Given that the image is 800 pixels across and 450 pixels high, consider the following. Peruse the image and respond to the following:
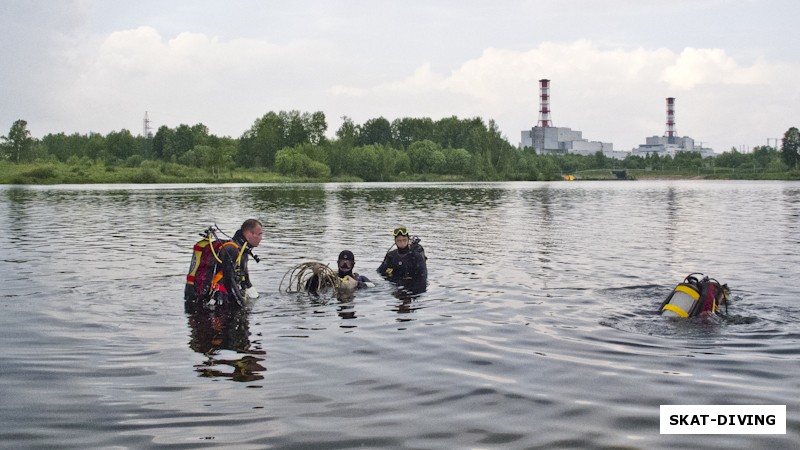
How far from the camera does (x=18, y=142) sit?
15000 centimetres

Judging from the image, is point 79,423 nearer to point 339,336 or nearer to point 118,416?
point 118,416

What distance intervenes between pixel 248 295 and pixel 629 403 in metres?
8.13

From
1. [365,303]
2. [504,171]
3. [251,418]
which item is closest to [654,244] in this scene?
[365,303]

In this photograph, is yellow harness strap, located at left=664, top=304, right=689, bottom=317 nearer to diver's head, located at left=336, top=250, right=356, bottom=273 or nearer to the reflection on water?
diver's head, located at left=336, top=250, right=356, bottom=273

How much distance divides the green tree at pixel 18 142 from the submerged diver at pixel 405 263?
6062 inches

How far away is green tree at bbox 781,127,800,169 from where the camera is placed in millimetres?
182375

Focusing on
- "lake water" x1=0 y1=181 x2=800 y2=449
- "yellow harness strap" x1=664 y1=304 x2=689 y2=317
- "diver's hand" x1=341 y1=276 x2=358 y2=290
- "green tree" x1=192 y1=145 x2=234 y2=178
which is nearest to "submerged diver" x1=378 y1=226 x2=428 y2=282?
"lake water" x1=0 y1=181 x2=800 y2=449

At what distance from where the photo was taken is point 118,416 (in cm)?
753

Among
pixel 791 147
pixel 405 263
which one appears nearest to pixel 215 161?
pixel 791 147

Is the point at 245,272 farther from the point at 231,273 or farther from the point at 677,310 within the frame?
the point at 677,310

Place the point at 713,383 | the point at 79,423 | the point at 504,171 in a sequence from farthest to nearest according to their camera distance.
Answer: the point at 504,171, the point at 713,383, the point at 79,423

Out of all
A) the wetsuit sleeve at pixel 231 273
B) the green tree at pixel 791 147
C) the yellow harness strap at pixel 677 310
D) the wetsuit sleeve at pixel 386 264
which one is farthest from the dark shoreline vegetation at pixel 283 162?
the yellow harness strap at pixel 677 310

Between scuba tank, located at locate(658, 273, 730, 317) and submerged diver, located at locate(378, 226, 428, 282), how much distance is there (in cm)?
613

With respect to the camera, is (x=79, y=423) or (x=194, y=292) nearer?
(x=79, y=423)
